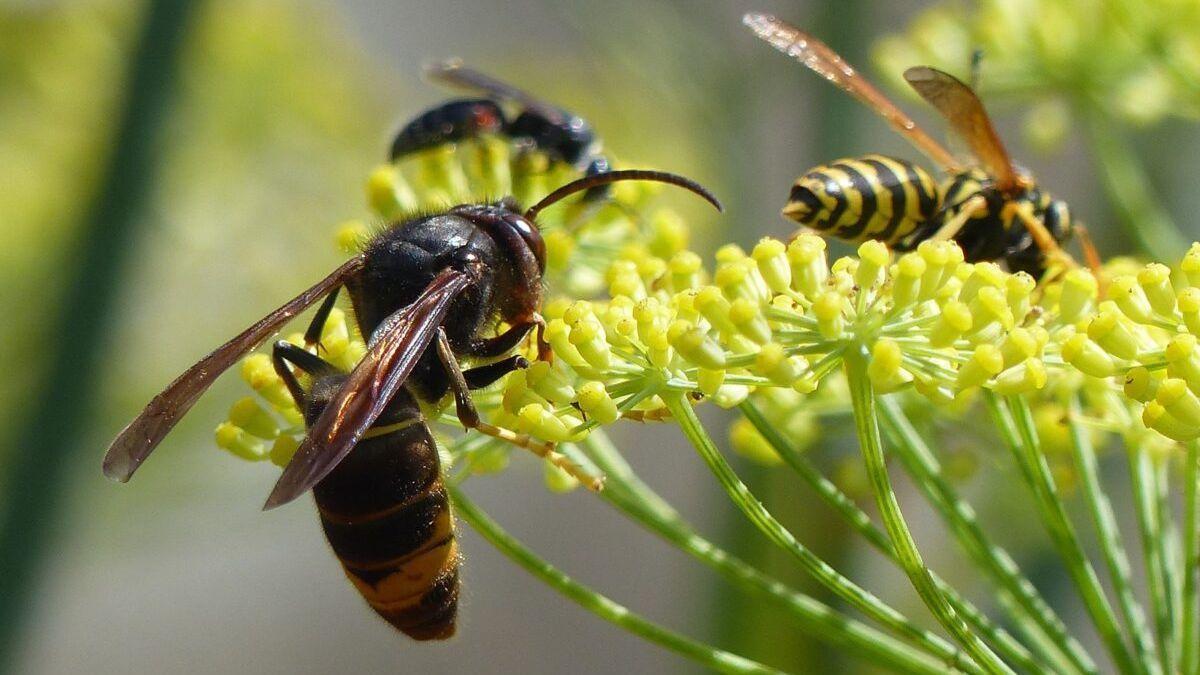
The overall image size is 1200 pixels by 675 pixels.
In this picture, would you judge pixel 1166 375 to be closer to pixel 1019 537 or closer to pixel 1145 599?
pixel 1019 537

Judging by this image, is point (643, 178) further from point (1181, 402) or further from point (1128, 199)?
point (1128, 199)

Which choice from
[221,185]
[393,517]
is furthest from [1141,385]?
[221,185]

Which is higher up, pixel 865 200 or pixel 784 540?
pixel 865 200

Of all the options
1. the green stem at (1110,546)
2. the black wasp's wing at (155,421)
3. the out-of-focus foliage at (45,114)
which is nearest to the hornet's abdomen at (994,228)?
the green stem at (1110,546)

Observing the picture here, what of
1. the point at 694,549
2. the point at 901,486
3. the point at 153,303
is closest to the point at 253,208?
the point at 153,303

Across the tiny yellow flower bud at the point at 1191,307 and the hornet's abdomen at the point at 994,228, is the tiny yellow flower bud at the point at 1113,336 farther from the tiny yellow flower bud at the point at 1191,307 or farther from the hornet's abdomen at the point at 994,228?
the hornet's abdomen at the point at 994,228

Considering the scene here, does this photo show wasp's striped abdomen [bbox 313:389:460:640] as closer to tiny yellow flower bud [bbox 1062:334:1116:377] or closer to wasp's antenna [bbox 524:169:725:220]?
wasp's antenna [bbox 524:169:725:220]
